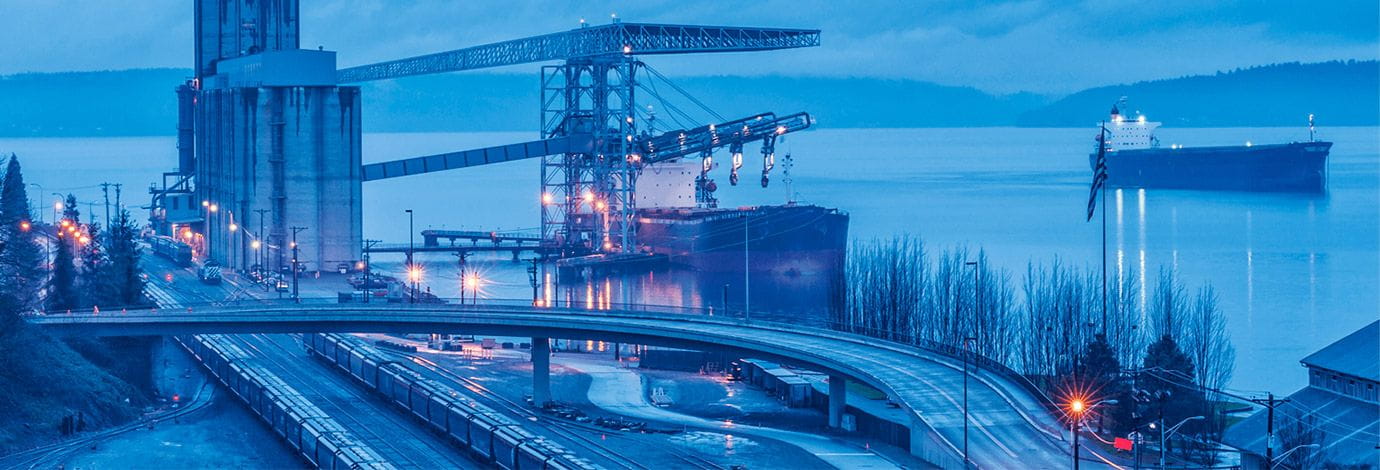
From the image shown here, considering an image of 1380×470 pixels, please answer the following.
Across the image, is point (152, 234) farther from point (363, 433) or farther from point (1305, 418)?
point (1305, 418)

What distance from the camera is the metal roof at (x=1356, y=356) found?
101ft

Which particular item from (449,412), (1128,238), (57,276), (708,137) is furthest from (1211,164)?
(449,412)

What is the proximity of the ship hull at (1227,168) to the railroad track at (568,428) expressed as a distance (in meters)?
113

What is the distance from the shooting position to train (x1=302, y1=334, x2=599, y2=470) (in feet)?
105

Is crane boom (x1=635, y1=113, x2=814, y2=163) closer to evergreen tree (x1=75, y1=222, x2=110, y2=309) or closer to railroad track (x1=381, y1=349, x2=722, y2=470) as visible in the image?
evergreen tree (x1=75, y1=222, x2=110, y2=309)

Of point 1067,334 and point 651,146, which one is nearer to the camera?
point 1067,334

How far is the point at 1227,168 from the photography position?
15450cm

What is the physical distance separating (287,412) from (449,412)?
11.9ft

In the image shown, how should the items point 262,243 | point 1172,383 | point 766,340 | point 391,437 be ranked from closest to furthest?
1. point 1172,383
2. point 391,437
3. point 766,340
4. point 262,243

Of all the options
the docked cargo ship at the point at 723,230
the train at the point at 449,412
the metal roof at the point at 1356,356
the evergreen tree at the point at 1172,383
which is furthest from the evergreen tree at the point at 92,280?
the metal roof at the point at 1356,356

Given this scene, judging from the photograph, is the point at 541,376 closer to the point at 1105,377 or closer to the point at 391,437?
the point at 391,437

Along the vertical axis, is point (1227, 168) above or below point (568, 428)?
above

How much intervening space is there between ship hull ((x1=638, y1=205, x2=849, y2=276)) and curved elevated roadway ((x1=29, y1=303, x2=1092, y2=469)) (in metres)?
36.6

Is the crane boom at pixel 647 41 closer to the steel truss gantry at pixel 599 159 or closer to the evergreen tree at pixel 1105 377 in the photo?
the steel truss gantry at pixel 599 159
